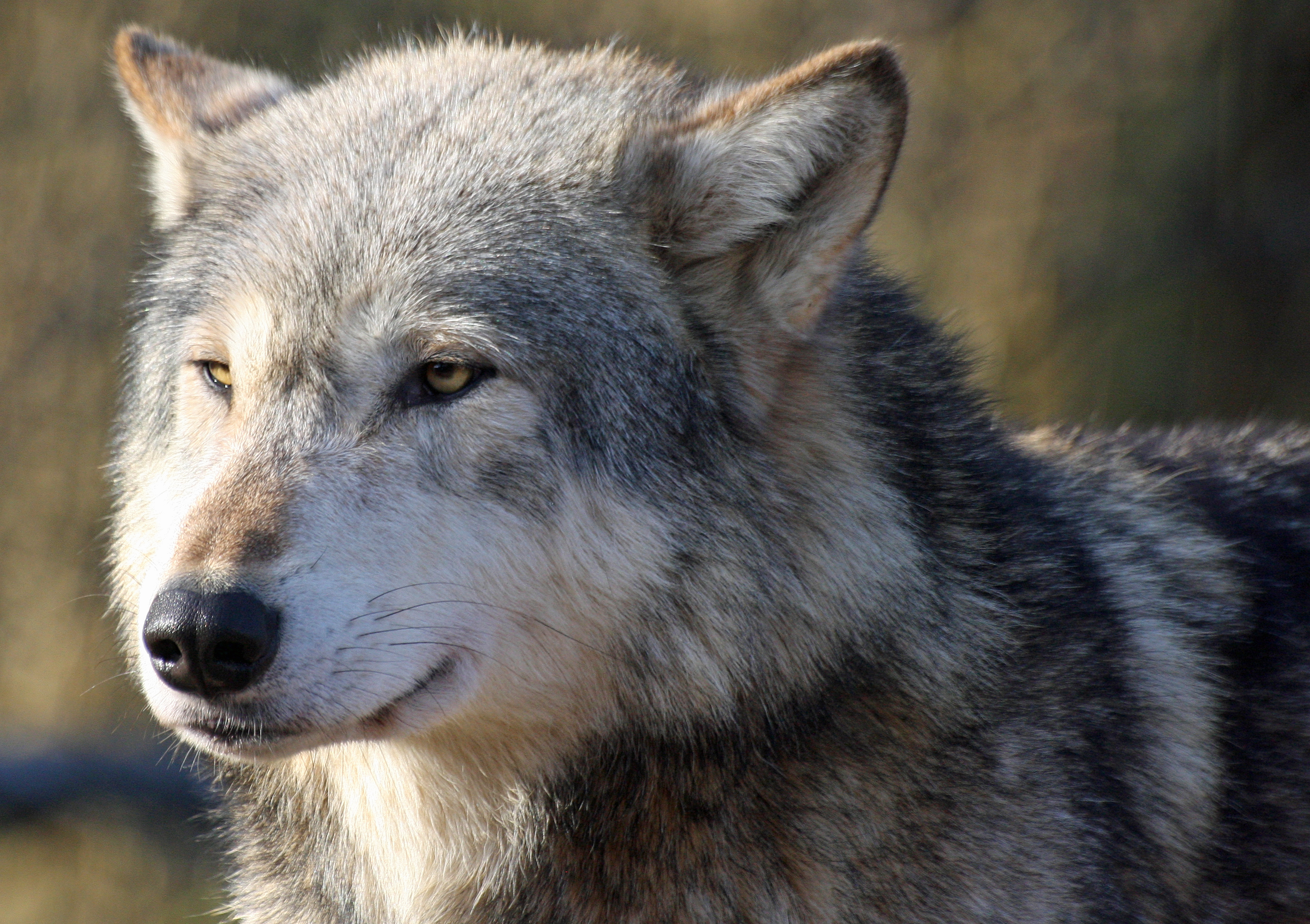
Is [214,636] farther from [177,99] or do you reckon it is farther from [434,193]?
[177,99]

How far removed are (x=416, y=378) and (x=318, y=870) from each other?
122 cm

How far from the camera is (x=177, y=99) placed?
3318 millimetres

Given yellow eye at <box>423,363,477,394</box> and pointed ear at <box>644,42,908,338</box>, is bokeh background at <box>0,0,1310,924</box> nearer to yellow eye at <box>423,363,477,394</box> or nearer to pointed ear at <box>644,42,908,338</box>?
pointed ear at <box>644,42,908,338</box>

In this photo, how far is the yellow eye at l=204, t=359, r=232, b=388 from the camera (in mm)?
2773

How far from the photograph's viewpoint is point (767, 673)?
264 cm

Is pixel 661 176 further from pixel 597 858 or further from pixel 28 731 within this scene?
pixel 28 731

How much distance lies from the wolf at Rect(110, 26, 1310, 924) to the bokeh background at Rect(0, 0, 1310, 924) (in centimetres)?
543

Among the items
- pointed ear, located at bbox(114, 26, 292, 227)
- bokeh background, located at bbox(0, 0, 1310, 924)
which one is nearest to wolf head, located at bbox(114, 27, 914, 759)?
pointed ear, located at bbox(114, 26, 292, 227)

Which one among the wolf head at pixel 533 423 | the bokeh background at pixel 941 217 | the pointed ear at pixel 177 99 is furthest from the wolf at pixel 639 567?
the bokeh background at pixel 941 217

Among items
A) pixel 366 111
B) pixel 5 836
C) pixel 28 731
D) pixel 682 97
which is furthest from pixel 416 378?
pixel 5 836

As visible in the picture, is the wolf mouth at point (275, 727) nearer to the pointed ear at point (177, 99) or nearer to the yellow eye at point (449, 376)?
the yellow eye at point (449, 376)

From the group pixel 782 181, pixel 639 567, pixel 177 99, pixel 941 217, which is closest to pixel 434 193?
pixel 782 181

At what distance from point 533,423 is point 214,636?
0.74 metres

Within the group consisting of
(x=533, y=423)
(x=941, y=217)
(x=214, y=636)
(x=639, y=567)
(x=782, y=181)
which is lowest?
(x=214, y=636)
